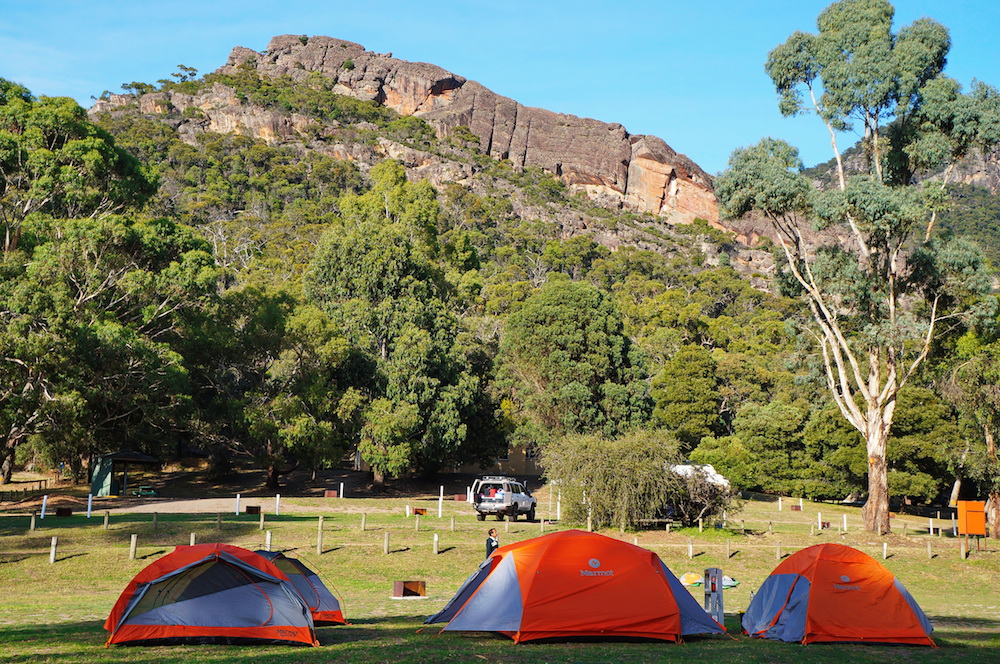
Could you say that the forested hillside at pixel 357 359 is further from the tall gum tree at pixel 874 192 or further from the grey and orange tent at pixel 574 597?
the grey and orange tent at pixel 574 597

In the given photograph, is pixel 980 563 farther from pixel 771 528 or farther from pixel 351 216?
pixel 351 216

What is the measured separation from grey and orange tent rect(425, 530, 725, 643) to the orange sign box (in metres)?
19.5

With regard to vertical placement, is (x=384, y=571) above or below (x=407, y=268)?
below

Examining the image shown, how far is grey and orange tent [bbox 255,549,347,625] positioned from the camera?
13.6 m

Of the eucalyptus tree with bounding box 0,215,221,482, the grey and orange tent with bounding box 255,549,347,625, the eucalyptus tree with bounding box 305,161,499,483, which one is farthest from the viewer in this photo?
the eucalyptus tree with bounding box 305,161,499,483

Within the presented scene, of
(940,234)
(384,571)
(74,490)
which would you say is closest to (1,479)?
(74,490)

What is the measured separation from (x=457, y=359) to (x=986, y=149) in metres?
27.3

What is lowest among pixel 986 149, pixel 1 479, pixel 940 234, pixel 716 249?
pixel 1 479

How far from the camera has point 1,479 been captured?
39.6 m

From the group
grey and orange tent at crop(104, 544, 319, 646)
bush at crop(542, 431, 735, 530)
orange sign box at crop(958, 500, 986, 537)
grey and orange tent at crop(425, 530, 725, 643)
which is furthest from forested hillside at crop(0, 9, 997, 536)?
grey and orange tent at crop(104, 544, 319, 646)

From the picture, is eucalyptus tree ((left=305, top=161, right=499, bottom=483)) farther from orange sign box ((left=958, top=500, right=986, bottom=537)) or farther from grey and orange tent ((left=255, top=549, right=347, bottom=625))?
grey and orange tent ((left=255, top=549, right=347, bottom=625))

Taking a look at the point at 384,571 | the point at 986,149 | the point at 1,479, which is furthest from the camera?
the point at 1,479

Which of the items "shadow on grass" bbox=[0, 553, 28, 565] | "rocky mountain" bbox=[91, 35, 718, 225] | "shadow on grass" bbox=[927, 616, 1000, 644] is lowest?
"shadow on grass" bbox=[0, 553, 28, 565]

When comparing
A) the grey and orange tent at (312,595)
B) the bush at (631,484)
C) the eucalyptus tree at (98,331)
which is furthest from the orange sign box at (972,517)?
the eucalyptus tree at (98,331)
